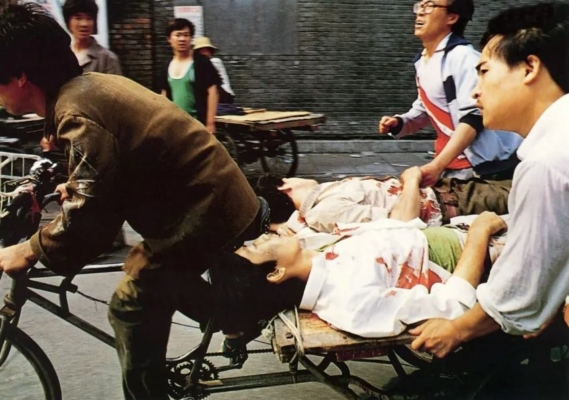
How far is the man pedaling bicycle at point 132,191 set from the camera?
178 cm

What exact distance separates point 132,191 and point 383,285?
2.86 ft

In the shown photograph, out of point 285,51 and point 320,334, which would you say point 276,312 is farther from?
point 285,51

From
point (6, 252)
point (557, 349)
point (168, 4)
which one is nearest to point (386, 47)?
point (168, 4)

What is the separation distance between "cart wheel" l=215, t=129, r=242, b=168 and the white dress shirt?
100 cm

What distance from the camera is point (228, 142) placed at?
2.31 meters

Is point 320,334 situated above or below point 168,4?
below

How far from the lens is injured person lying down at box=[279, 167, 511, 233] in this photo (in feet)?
7.76

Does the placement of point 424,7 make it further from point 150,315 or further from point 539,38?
point 150,315

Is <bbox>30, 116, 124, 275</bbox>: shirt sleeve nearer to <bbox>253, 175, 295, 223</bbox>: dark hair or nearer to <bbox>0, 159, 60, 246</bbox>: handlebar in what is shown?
<bbox>0, 159, 60, 246</bbox>: handlebar

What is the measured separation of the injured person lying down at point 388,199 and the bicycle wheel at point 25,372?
3.30 feet

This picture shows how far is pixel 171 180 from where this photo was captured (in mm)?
1964

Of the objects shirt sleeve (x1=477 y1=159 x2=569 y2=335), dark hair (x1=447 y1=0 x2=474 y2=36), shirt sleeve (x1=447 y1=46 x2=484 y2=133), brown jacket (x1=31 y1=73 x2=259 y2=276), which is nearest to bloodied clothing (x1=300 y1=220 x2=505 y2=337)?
shirt sleeve (x1=477 y1=159 x2=569 y2=335)

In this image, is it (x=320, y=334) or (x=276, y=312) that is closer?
(x=320, y=334)

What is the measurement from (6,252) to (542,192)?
1694 millimetres
